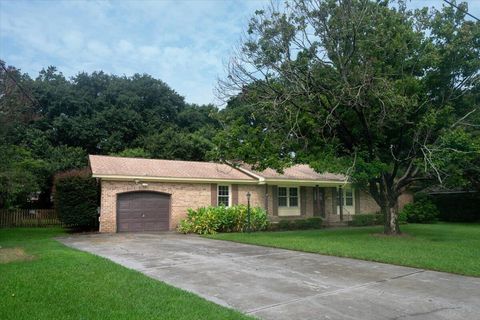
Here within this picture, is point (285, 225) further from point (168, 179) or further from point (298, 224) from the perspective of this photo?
point (168, 179)

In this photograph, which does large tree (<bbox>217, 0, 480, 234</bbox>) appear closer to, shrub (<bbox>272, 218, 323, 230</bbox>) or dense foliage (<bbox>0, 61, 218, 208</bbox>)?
shrub (<bbox>272, 218, 323, 230</bbox>)

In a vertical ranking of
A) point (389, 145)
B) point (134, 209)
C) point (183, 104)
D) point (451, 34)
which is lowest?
point (134, 209)

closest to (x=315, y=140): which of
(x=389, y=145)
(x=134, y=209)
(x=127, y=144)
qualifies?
(x=389, y=145)

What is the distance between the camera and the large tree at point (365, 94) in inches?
586

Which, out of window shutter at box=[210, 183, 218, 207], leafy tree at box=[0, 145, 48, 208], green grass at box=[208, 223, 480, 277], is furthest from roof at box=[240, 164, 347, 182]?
leafy tree at box=[0, 145, 48, 208]

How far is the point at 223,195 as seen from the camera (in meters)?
23.5

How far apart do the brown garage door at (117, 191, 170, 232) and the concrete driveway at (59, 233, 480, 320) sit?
7982mm

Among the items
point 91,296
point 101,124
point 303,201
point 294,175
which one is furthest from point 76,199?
point 101,124

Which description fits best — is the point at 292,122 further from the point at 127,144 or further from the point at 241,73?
the point at 127,144

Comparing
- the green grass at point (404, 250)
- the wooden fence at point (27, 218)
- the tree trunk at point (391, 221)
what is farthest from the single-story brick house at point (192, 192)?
the wooden fence at point (27, 218)

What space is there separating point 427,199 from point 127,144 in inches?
1011

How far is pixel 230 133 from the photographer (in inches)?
704

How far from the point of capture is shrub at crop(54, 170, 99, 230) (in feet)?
64.5

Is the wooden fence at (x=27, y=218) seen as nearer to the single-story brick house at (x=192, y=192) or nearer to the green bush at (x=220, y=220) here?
the single-story brick house at (x=192, y=192)
